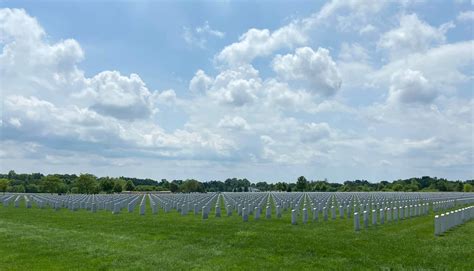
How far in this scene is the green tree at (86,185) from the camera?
9612 centimetres

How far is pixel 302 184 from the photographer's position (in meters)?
130

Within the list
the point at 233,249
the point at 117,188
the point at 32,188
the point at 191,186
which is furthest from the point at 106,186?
the point at 233,249

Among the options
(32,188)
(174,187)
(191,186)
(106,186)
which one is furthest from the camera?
(174,187)

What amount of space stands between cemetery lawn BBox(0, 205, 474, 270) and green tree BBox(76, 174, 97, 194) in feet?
263

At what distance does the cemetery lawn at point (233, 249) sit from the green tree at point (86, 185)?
3151 inches

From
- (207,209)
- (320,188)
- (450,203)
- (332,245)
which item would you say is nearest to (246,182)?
(320,188)

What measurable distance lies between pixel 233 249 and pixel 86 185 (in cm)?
8854

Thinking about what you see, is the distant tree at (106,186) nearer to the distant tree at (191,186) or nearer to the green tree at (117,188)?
the green tree at (117,188)

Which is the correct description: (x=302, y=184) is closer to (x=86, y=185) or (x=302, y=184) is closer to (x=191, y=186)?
(x=191, y=186)

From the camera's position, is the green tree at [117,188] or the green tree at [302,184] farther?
the green tree at [302,184]

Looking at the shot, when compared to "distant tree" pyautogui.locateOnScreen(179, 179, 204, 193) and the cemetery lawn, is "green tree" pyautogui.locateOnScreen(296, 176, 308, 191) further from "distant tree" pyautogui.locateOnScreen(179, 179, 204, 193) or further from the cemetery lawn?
the cemetery lawn

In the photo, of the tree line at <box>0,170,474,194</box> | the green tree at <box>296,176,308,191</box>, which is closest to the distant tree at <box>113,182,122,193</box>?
the tree line at <box>0,170,474,194</box>

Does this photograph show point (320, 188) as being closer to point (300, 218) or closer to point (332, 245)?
point (300, 218)

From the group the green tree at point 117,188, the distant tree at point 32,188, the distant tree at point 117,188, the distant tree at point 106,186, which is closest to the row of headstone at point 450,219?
the distant tree at point 106,186
